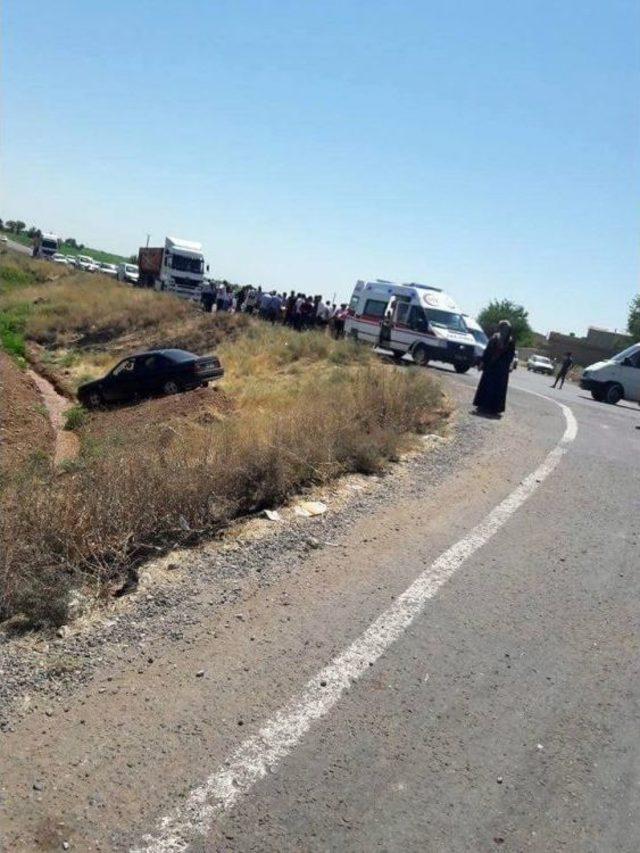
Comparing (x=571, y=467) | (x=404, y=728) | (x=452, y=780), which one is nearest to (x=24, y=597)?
(x=404, y=728)

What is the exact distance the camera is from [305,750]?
3.52 meters

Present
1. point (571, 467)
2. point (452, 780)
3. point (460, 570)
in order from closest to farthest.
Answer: point (452, 780)
point (460, 570)
point (571, 467)

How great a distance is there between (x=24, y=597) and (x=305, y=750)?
213cm

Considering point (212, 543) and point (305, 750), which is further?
point (212, 543)

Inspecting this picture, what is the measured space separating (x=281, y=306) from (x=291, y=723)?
32.2 meters

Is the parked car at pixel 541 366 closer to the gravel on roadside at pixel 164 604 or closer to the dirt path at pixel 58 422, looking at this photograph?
the dirt path at pixel 58 422

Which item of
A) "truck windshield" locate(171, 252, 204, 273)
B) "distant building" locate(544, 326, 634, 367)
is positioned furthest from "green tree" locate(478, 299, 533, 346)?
"truck windshield" locate(171, 252, 204, 273)

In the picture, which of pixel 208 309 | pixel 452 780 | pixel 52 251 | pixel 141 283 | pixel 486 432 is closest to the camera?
pixel 452 780

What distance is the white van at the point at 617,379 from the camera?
24594 millimetres

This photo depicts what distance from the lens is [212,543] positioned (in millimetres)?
5961

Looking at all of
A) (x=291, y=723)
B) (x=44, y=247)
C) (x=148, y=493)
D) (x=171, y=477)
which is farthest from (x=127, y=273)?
(x=291, y=723)

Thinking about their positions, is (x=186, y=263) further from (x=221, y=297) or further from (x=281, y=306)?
(x=281, y=306)

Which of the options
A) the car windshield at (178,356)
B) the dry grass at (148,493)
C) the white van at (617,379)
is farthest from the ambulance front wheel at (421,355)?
the dry grass at (148,493)

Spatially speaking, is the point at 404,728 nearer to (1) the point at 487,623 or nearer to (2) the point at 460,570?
(1) the point at 487,623
